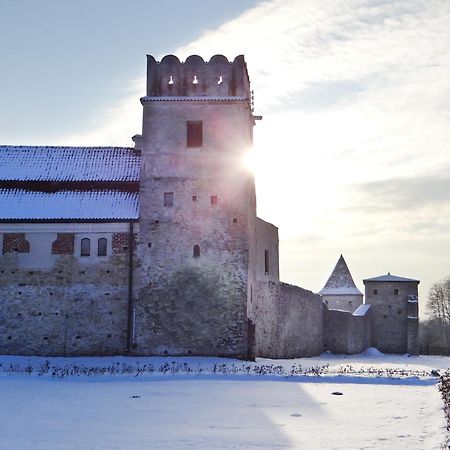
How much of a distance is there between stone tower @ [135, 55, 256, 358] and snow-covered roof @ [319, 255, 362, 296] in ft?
89.1

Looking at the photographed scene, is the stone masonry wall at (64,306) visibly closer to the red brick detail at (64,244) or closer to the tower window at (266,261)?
the red brick detail at (64,244)

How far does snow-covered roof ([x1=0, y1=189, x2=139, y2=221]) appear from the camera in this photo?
2648cm

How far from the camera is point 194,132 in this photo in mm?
27172

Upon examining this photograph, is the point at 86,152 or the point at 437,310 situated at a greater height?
the point at 86,152

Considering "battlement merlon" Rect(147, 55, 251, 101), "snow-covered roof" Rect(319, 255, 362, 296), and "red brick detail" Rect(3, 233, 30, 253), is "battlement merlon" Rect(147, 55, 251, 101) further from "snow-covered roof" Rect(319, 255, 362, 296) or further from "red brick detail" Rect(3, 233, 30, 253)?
"snow-covered roof" Rect(319, 255, 362, 296)

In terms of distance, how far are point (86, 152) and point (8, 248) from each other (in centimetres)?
567

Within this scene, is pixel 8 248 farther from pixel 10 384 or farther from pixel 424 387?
pixel 424 387

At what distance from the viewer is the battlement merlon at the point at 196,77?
88.9ft

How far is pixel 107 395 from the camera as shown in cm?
1466

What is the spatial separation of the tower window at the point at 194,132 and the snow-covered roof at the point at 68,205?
124 inches

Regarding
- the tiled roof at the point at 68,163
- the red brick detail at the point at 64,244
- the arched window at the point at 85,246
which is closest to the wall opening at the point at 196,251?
the tiled roof at the point at 68,163

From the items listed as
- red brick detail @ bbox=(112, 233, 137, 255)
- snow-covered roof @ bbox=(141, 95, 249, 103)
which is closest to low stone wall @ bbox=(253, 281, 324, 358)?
red brick detail @ bbox=(112, 233, 137, 255)

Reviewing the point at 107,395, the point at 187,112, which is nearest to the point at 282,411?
the point at 107,395

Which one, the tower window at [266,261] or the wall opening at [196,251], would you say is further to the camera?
the tower window at [266,261]
